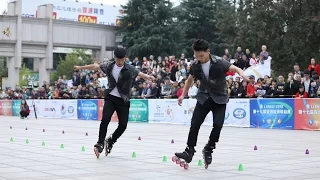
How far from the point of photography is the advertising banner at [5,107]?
117ft

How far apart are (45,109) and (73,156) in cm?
2321

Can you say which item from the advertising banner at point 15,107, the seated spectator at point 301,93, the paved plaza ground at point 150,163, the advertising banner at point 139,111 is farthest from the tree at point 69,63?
the paved plaza ground at point 150,163

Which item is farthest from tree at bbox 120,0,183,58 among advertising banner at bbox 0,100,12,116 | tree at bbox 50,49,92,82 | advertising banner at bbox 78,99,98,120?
tree at bbox 50,49,92,82

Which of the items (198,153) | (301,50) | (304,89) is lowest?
(198,153)

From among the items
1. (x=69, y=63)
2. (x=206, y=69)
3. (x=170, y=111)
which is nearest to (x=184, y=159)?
(x=206, y=69)

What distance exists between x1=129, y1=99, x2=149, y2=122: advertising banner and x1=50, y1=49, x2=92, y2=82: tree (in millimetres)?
48737

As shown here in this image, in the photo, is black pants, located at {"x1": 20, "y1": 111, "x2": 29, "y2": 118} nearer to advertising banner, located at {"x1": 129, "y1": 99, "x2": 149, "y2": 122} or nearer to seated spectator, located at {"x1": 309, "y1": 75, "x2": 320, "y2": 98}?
advertising banner, located at {"x1": 129, "y1": 99, "x2": 149, "y2": 122}

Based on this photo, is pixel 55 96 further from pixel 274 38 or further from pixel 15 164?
pixel 15 164

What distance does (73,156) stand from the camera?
9.81 metres

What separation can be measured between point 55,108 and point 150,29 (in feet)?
53.4

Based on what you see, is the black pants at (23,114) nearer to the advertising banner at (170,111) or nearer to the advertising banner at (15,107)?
the advertising banner at (15,107)

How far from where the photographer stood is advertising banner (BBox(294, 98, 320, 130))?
17.9 m

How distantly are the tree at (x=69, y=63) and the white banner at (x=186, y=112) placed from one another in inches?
1981

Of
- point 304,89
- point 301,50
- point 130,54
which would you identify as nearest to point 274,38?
point 301,50
